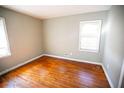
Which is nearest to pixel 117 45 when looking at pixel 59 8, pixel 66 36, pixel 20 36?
pixel 59 8

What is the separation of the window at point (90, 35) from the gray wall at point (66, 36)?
16 cm

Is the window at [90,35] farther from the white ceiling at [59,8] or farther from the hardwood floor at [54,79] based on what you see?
the hardwood floor at [54,79]

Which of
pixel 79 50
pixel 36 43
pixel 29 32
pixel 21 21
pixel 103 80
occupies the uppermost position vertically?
pixel 21 21

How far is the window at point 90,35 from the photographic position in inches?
130

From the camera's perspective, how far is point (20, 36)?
3.25 m

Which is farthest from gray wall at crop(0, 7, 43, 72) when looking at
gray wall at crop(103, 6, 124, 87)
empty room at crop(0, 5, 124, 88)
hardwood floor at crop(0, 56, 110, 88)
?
gray wall at crop(103, 6, 124, 87)

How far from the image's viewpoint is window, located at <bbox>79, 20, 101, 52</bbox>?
330cm

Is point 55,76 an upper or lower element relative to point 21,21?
lower

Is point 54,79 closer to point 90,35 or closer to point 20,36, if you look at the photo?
point 20,36

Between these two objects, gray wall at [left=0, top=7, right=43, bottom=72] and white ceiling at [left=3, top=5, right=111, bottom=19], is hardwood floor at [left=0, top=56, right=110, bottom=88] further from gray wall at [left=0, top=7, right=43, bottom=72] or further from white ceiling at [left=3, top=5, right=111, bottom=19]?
white ceiling at [left=3, top=5, right=111, bottom=19]

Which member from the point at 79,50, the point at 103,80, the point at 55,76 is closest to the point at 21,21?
the point at 55,76
